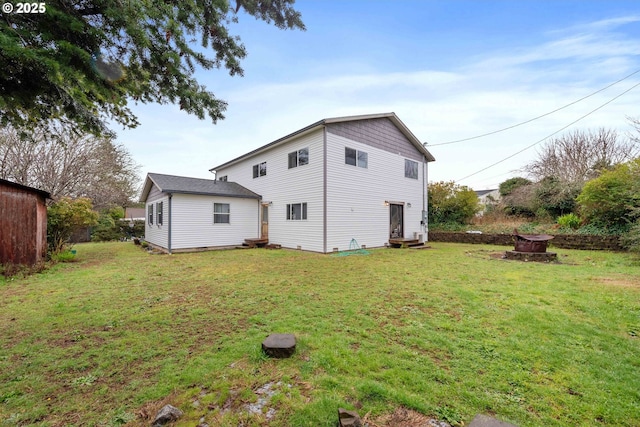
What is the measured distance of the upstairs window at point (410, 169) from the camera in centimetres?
1511

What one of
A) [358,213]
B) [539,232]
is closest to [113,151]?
[358,213]

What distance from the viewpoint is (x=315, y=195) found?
37.4 feet

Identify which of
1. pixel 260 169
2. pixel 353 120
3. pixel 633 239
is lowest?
pixel 633 239

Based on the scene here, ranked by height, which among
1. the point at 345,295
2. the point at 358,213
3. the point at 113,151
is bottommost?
the point at 345,295

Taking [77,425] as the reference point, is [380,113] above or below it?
above

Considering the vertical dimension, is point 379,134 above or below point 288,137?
above

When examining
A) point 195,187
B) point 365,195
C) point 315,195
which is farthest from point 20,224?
point 365,195

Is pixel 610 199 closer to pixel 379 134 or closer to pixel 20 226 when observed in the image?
pixel 379 134

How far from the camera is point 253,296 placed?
5066 millimetres

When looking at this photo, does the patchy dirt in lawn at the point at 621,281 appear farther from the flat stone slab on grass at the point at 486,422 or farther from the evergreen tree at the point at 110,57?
the evergreen tree at the point at 110,57

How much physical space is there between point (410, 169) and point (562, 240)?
7894 mm

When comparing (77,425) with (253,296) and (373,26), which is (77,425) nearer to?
(253,296)

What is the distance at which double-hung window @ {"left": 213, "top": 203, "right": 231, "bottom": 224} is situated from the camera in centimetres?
1311

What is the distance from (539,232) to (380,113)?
10.5 metres
